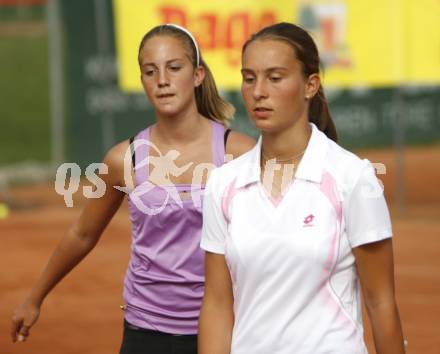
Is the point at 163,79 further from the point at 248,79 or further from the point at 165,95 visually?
the point at 248,79

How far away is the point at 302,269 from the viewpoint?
3.33 meters

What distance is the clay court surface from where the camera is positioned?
9.05m

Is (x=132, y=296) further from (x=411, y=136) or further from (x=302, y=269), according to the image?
(x=411, y=136)

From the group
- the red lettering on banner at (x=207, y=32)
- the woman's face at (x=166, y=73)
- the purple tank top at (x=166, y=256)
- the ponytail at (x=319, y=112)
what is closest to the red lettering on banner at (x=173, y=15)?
the red lettering on banner at (x=207, y=32)

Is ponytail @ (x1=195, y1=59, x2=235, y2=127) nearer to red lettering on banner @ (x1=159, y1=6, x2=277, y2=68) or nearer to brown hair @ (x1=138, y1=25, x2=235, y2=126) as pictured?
brown hair @ (x1=138, y1=25, x2=235, y2=126)

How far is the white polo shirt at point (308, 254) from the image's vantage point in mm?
3332

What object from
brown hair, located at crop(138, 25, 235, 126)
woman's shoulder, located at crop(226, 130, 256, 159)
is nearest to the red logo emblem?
woman's shoulder, located at crop(226, 130, 256, 159)

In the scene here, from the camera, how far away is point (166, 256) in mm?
4770

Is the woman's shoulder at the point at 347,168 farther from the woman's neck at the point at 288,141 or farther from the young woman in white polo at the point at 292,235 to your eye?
the woman's neck at the point at 288,141

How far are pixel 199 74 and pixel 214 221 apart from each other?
1.64 meters

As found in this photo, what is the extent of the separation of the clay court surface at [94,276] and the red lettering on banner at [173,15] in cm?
272

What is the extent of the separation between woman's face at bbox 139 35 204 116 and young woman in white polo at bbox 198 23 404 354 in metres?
1.34

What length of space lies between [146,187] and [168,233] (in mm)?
235

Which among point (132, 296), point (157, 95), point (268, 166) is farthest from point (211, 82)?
point (268, 166)
